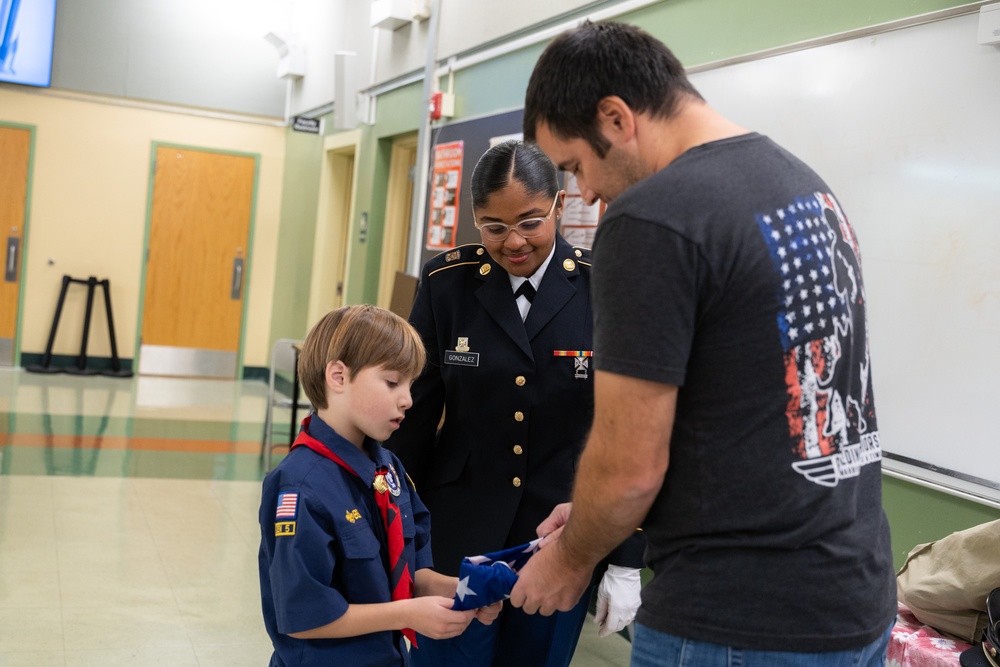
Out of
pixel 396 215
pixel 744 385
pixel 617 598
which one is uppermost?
pixel 396 215

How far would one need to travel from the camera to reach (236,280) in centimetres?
1011

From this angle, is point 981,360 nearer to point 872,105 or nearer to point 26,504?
point 872,105

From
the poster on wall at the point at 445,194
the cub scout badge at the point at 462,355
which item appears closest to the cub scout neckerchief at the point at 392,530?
the cub scout badge at the point at 462,355

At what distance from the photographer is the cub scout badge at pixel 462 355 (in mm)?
1917

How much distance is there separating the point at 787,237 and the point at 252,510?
4464 millimetres

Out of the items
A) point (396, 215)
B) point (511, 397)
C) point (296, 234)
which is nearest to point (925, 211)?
point (511, 397)

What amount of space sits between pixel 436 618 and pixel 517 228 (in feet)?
2.46

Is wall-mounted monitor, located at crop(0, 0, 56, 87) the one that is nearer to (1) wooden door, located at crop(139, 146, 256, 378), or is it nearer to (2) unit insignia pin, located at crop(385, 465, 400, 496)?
(1) wooden door, located at crop(139, 146, 256, 378)

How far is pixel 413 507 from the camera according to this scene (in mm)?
1798

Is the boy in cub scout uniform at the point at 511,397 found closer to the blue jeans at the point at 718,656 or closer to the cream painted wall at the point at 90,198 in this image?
the blue jeans at the point at 718,656

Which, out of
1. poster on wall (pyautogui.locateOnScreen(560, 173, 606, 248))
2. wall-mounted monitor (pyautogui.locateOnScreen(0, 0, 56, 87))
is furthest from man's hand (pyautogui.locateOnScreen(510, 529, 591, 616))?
wall-mounted monitor (pyautogui.locateOnScreen(0, 0, 56, 87))

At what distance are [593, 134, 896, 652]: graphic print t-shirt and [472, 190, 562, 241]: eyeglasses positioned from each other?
29.8 inches

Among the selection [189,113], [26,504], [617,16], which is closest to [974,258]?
[617,16]

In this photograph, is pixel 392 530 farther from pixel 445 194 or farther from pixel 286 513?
pixel 445 194
